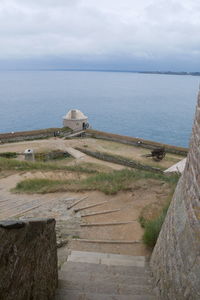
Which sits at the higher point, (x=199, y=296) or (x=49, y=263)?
(x=199, y=296)

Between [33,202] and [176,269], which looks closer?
[176,269]

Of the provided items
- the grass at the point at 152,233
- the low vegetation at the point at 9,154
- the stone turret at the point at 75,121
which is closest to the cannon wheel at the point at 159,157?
the stone turret at the point at 75,121

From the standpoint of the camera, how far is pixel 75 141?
26391mm

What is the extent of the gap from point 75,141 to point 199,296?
79.9 feet

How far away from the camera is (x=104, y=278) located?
4.09 metres

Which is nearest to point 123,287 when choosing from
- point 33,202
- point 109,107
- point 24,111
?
point 33,202

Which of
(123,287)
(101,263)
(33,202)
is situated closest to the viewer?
(123,287)

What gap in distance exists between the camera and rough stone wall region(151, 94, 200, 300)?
2.64 metres

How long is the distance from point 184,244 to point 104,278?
178 cm

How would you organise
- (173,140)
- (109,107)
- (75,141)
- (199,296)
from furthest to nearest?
(109,107) → (173,140) → (75,141) → (199,296)

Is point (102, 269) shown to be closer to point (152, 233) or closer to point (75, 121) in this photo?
point (152, 233)

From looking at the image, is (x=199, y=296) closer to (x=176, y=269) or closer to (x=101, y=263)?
(x=176, y=269)

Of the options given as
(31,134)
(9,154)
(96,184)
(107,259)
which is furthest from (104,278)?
(31,134)

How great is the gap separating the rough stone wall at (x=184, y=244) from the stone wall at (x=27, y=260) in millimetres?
1564
